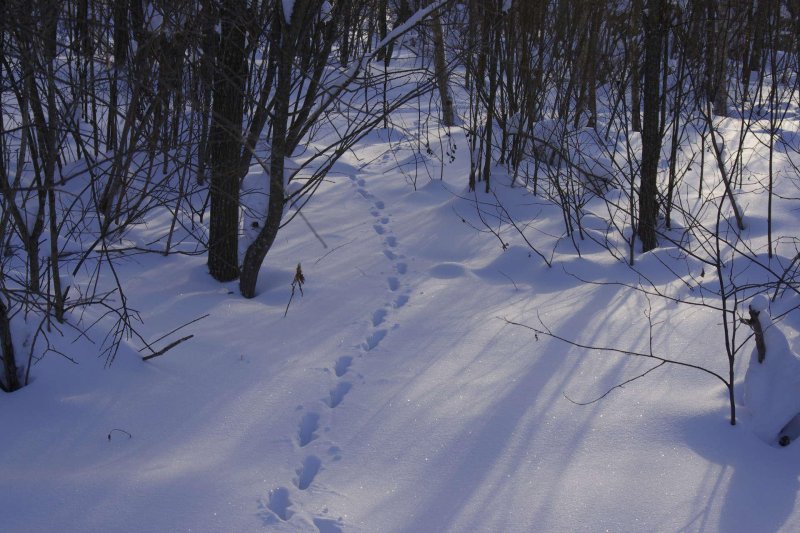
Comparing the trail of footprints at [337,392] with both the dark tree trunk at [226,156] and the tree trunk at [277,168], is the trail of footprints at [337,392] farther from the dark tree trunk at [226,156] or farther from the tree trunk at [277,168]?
the dark tree trunk at [226,156]

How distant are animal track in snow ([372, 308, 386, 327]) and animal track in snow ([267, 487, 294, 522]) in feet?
5.54

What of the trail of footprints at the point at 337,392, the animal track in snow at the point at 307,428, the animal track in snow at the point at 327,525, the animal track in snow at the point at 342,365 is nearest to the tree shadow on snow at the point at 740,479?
the animal track in snow at the point at 327,525

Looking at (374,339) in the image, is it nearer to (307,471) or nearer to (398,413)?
(398,413)

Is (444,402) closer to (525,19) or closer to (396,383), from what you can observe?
(396,383)

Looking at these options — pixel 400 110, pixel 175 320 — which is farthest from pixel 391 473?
pixel 400 110

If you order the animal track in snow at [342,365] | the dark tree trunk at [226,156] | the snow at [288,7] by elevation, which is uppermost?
the snow at [288,7]

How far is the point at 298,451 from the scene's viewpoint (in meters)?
2.82

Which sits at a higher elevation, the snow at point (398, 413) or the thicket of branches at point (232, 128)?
the thicket of branches at point (232, 128)

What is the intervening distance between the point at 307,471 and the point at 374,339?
132cm

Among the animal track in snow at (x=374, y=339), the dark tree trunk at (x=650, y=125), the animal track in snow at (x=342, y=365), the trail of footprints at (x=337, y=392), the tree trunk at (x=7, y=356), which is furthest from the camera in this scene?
the dark tree trunk at (x=650, y=125)

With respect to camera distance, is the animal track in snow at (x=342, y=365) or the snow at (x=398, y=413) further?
the animal track in snow at (x=342, y=365)

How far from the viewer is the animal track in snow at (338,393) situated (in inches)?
128

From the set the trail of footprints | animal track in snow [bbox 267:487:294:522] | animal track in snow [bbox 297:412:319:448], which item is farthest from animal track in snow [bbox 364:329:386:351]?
animal track in snow [bbox 267:487:294:522]

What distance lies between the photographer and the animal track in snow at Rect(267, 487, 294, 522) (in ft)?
7.98
